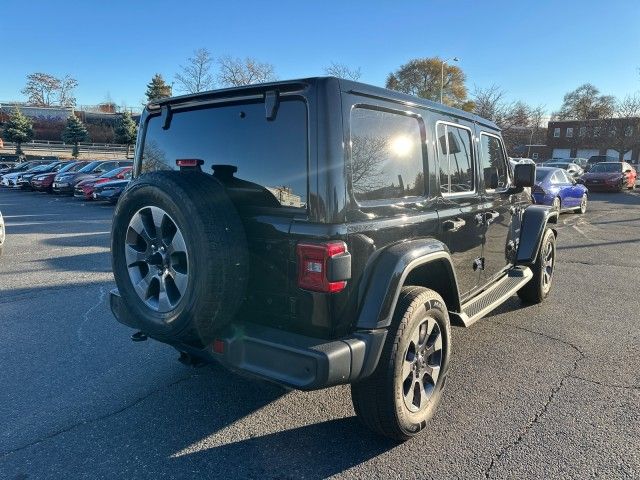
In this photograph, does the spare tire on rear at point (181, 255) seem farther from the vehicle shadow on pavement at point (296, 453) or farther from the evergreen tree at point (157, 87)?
the evergreen tree at point (157, 87)

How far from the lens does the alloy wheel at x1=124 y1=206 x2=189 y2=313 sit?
2492 millimetres

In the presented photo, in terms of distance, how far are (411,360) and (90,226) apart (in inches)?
435

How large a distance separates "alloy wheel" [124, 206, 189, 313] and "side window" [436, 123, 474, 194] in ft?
6.15

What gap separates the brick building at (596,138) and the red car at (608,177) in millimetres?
22786

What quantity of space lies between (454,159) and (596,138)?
175 feet

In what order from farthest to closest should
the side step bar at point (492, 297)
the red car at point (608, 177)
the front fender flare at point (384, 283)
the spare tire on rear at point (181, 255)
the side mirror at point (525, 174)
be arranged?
the red car at point (608, 177), the side mirror at point (525, 174), the side step bar at point (492, 297), the front fender flare at point (384, 283), the spare tire on rear at point (181, 255)

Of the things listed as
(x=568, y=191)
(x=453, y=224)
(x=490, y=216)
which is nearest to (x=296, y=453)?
(x=453, y=224)

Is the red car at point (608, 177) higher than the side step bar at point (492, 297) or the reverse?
higher

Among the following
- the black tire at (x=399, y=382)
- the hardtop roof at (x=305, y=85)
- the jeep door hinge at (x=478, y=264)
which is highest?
the hardtop roof at (x=305, y=85)

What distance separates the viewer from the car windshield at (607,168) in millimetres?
23277

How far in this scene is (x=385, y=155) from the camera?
2.76 meters

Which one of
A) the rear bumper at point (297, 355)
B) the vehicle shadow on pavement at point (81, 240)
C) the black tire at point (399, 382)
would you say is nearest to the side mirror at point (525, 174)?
the black tire at point (399, 382)

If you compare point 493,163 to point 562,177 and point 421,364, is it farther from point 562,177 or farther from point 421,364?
point 562,177

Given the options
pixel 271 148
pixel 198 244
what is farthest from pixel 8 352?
pixel 271 148
